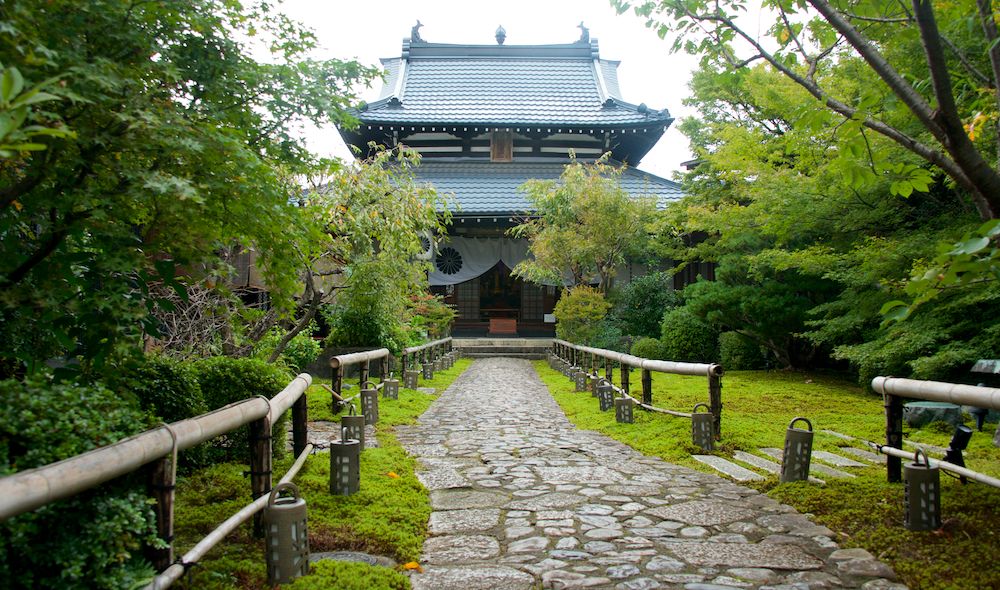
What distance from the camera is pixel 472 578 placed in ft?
10.6

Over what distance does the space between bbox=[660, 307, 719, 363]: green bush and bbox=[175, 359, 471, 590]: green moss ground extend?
10.7 metres

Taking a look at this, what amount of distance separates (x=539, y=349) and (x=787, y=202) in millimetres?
11644

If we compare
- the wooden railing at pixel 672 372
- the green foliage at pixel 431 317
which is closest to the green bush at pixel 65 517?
the wooden railing at pixel 672 372

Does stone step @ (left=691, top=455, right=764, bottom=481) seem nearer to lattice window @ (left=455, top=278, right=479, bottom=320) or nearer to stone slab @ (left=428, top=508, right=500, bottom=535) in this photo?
stone slab @ (left=428, top=508, right=500, bottom=535)

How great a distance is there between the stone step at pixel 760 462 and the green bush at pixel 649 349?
31.5 feet

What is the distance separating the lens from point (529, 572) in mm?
3289

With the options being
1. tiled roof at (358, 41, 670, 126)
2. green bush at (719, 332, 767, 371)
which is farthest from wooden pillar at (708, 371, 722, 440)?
tiled roof at (358, 41, 670, 126)

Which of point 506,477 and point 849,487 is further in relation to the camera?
point 506,477

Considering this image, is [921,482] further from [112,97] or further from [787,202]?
[787,202]

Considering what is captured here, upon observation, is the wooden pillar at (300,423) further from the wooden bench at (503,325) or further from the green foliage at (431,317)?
the wooden bench at (503,325)

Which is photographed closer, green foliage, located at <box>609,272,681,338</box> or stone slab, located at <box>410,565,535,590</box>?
stone slab, located at <box>410,565,535,590</box>

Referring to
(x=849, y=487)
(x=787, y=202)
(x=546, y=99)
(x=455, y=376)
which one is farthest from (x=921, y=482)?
(x=546, y=99)

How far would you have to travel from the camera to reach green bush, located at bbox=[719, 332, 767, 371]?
15.3m

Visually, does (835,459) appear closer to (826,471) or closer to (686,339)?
(826,471)
